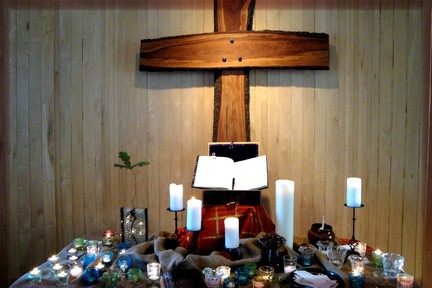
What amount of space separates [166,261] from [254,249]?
0.38 m

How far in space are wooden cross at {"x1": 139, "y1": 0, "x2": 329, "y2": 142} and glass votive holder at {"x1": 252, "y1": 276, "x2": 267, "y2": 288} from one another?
843 mm

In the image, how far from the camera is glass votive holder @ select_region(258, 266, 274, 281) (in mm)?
1491

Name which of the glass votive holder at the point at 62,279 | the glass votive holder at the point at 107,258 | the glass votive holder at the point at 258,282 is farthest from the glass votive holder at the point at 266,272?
the glass votive holder at the point at 62,279

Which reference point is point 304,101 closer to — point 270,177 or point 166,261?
point 270,177

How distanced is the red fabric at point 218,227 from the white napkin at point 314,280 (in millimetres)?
390

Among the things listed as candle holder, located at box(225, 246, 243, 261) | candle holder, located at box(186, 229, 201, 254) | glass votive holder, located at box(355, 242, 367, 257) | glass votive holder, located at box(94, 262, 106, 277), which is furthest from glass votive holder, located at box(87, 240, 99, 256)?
glass votive holder, located at box(355, 242, 367, 257)

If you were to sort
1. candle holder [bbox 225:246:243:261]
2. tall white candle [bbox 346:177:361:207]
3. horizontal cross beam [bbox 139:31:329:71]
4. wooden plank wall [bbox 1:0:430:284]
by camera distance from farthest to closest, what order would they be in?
1. wooden plank wall [bbox 1:0:430:284]
2. horizontal cross beam [bbox 139:31:329:71]
3. tall white candle [bbox 346:177:361:207]
4. candle holder [bbox 225:246:243:261]

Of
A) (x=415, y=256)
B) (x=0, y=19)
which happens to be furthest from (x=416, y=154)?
(x=0, y=19)

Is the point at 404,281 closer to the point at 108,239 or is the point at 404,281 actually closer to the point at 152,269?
the point at 152,269

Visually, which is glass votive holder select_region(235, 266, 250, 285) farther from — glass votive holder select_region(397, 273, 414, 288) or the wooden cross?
the wooden cross

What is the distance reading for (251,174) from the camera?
1.95 metres

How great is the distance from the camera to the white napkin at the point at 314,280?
1.42 meters

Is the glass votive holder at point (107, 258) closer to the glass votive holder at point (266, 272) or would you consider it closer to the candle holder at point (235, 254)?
the candle holder at point (235, 254)

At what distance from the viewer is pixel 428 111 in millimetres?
2205
